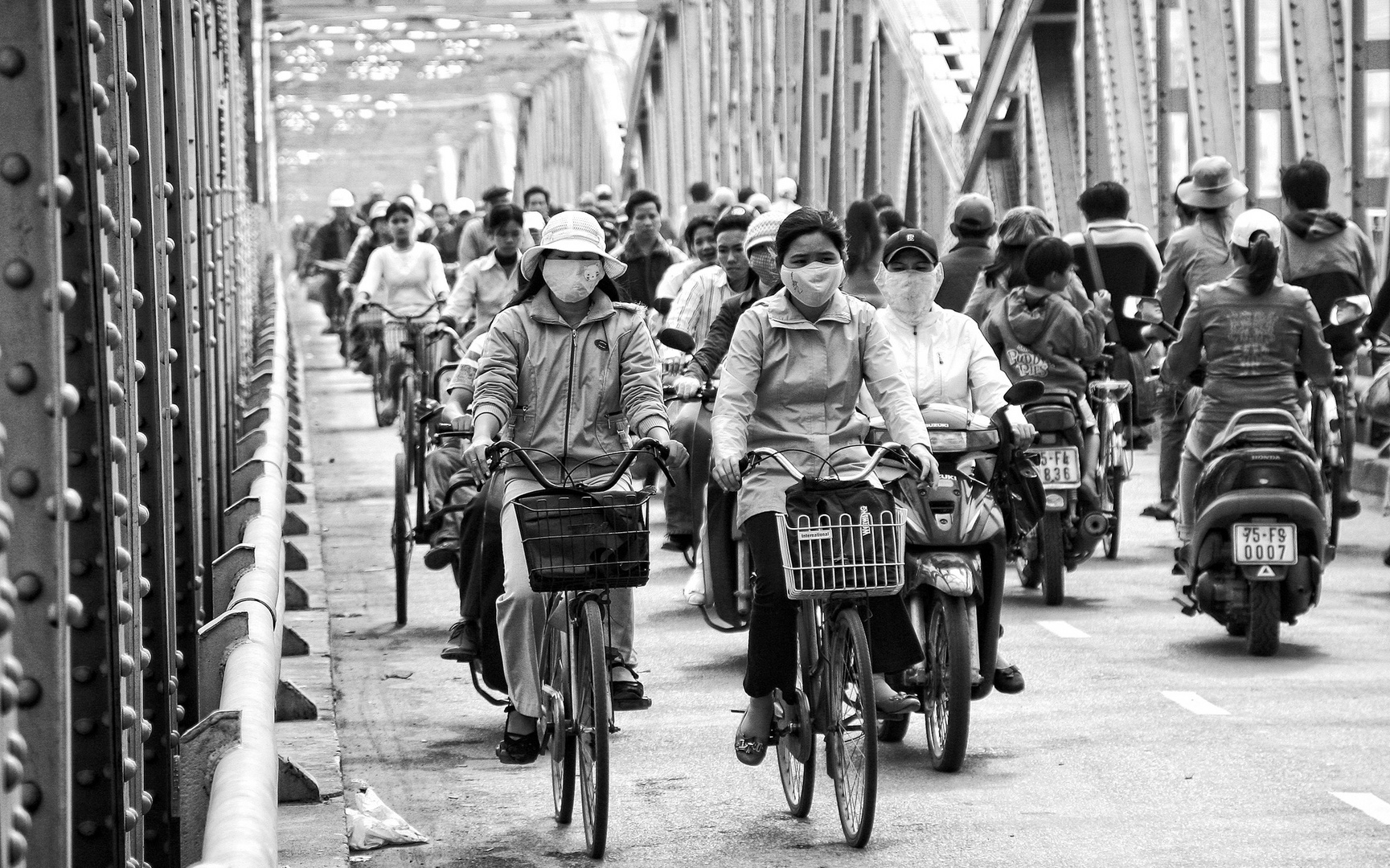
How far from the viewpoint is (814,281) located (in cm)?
641

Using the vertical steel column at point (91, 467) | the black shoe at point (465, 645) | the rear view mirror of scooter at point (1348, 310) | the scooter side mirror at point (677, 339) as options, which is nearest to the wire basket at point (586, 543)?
the black shoe at point (465, 645)

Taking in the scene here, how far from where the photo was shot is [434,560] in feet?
32.0

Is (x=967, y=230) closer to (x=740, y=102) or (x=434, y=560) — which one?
(x=434, y=560)

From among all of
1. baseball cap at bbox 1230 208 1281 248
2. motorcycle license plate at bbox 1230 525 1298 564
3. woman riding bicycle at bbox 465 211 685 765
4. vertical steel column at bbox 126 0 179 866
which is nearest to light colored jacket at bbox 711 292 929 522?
woman riding bicycle at bbox 465 211 685 765

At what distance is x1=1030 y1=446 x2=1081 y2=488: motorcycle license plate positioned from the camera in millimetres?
10102

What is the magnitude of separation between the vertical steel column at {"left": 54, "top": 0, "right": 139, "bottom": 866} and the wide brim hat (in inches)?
363

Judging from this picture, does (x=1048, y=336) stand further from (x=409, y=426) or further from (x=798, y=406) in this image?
(x=409, y=426)

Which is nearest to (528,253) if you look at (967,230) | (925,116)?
(967,230)

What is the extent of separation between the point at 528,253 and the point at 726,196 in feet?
39.3

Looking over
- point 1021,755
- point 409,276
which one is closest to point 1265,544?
point 1021,755

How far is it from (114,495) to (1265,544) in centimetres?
601

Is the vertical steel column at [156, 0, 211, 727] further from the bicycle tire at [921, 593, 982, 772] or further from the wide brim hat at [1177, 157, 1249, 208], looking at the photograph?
the wide brim hat at [1177, 157, 1249, 208]

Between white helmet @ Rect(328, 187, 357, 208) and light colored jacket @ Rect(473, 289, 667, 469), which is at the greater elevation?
white helmet @ Rect(328, 187, 357, 208)

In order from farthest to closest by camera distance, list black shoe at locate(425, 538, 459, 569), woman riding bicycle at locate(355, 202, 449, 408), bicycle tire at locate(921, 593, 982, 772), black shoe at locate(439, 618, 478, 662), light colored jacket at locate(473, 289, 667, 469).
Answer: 1. woman riding bicycle at locate(355, 202, 449, 408)
2. black shoe at locate(425, 538, 459, 569)
3. black shoe at locate(439, 618, 478, 662)
4. bicycle tire at locate(921, 593, 982, 772)
5. light colored jacket at locate(473, 289, 667, 469)
